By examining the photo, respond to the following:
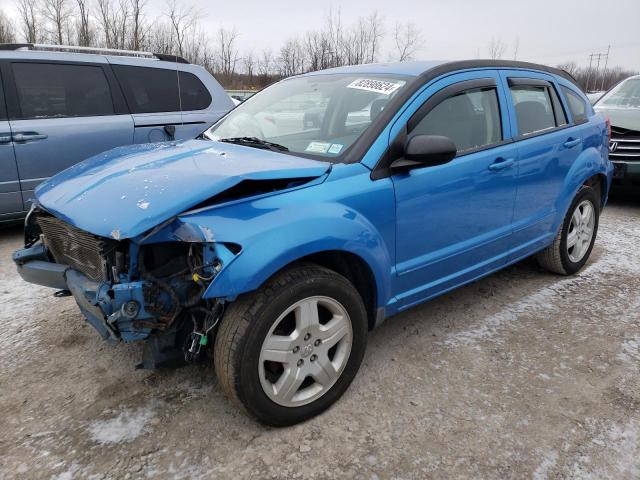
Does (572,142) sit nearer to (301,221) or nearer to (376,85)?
(376,85)

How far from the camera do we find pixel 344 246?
2.32 metres

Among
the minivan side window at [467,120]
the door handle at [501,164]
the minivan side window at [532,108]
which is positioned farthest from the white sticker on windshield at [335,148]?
the minivan side window at [532,108]

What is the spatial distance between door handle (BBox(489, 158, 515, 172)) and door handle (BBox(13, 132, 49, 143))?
406 cm

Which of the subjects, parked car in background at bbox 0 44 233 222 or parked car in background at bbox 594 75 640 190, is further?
parked car in background at bbox 594 75 640 190

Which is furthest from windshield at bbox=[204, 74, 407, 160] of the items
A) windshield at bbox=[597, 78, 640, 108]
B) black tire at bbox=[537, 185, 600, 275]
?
windshield at bbox=[597, 78, 640, 108]

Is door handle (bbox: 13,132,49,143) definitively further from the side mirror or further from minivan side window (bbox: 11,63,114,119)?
the side mirror

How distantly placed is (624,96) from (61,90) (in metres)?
7.61

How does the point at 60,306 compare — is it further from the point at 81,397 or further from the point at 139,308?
the point at 139,308

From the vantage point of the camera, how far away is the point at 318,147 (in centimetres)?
269

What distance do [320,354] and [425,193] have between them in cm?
102

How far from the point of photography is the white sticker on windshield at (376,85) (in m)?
2.83

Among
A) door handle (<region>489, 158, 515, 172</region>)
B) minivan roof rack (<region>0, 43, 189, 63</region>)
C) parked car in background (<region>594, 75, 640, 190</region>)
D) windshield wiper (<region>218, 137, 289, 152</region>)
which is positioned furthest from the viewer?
parked car in background (<region>594, 75, 640, 190</region>)

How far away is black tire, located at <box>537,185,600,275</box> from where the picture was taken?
3980mm

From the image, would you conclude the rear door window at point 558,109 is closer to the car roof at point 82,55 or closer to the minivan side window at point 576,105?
the minivan side window at point 576,105
